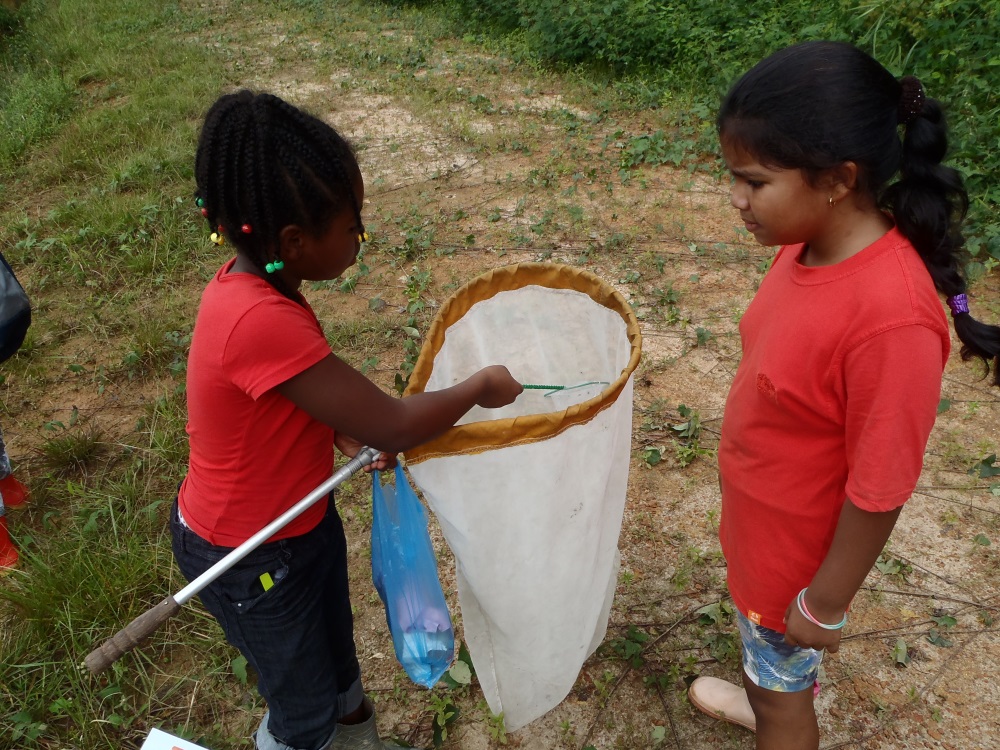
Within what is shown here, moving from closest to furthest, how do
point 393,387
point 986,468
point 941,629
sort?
point 941,629, point 986,468, point 393,387

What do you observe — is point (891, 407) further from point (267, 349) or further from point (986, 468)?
point (986, 468)

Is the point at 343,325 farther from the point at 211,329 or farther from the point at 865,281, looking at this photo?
the point at 865,281

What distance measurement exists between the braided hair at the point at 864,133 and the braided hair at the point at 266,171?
65 cm

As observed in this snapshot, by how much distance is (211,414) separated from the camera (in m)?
1.20

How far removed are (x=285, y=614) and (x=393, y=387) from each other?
5.56 ft

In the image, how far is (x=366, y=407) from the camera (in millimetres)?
1140

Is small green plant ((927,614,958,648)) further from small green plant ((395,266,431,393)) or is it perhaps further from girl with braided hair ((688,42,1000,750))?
small green plant ((395,266,431,393))

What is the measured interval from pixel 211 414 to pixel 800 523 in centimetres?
102

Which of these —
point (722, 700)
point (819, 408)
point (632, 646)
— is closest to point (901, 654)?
point (722, 700)

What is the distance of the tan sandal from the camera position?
5.74ft

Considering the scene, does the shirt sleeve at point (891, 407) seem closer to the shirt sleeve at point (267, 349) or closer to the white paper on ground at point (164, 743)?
the shirt sleeve at point (267, 349)

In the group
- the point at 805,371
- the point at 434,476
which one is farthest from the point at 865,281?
the point at 434,476

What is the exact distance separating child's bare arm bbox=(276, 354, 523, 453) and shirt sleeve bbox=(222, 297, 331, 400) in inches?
0.9

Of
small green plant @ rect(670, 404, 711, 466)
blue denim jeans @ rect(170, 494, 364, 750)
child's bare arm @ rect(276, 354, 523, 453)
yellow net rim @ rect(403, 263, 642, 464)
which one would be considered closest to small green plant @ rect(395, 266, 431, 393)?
small green plant @ rect(670, 404, 711, 466)
